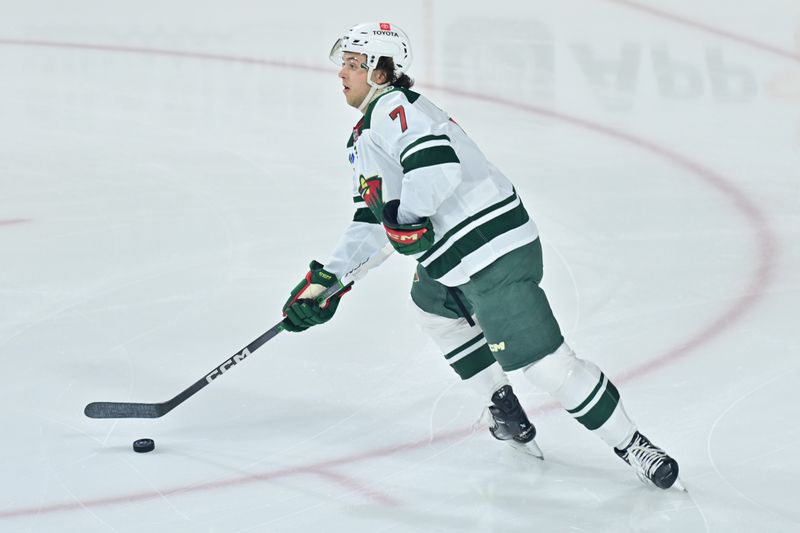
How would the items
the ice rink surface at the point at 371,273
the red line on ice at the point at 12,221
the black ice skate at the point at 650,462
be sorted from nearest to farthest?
the black ice skate at the point at 650,462 < the ice rink surface at the point at 371,273 < the red line on ice at the point at 12,221

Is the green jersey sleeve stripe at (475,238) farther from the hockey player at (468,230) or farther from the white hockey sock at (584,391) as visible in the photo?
the white hockey sock at (584,391)

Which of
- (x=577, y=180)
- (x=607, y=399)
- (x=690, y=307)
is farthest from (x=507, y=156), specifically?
(x=607, y=399)

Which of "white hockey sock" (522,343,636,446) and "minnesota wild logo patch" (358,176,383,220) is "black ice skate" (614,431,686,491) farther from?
"minnesota wild logo patch" (358,176,383,220)

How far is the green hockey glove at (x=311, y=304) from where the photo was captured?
10.4 feet

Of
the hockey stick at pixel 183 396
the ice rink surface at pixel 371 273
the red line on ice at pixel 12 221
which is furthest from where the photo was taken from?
the red line on ice at pixel 12 221

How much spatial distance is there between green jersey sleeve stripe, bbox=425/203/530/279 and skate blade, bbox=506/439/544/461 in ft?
1.67

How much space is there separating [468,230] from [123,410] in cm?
109

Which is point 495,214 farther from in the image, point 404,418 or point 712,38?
point 712,38

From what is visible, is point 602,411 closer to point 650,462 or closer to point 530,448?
point 650,462

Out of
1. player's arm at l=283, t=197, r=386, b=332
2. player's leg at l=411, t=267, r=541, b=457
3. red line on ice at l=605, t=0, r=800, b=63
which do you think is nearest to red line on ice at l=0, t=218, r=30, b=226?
player's arm at l=283, t=197, r=386, b=332

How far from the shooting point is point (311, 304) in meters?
3.19

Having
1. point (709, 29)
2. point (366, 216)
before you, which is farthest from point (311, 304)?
point (709, 29)

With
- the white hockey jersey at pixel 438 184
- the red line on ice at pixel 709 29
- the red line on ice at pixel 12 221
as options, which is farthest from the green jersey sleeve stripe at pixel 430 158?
the red line on ice at pixel 709 29

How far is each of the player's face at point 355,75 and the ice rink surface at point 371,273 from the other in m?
0.88
